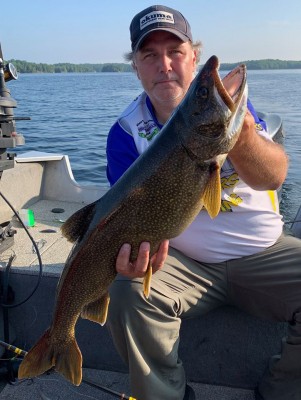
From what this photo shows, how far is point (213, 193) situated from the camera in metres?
2.43

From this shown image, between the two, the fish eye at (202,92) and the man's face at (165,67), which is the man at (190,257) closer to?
the man's face at (165,67)

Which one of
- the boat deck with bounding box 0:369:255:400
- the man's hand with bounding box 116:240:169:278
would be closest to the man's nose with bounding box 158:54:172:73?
the man's hand with bounding box 116:240:169:278

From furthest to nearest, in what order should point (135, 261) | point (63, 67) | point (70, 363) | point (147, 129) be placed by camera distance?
point (63, 67)
point (147, 129)
point (70, 363)
point (135, 261)

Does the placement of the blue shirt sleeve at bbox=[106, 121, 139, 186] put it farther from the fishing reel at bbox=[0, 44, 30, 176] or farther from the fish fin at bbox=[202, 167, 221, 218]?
the fish fin at bbox=[202, 167, 221, 218]

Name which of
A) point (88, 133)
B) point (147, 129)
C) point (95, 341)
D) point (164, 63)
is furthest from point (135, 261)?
point (88, 133)

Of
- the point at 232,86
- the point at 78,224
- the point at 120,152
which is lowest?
the point at 78,224

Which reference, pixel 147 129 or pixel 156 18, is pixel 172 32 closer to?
pixel 156 18

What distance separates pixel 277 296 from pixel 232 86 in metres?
1.54

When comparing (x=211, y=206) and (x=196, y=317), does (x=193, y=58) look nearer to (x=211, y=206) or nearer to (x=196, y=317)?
(x=211, y=206)

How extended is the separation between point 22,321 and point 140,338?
153 centimetres

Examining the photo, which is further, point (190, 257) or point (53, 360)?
point (190, 257)

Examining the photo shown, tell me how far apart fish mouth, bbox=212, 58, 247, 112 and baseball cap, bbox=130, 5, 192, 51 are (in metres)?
1.29

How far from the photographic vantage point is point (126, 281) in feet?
9.43

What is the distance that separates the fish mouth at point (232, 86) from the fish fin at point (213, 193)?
0.37 metres
